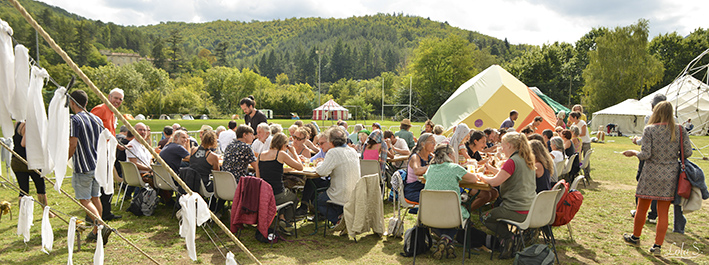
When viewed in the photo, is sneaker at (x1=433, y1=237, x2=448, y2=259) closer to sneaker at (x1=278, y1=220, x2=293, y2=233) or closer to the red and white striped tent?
sneaker at (x1=278, y1=220, x2=293, y2=233)

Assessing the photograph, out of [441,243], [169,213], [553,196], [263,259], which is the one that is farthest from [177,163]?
[553,196]

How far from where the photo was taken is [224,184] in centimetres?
572

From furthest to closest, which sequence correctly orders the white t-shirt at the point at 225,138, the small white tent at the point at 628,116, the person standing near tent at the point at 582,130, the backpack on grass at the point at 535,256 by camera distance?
the small white tent at the point at 628,116
the person standing near tent at the point at 582,130
the white t-shirt at the point at 225,138
the backpack on grass at the point at 535,256

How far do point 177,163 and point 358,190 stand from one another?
3.25 metres

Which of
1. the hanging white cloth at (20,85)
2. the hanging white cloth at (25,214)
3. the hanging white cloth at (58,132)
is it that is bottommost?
the hanging white cloth at (25,214)

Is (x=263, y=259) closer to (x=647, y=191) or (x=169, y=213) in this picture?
(x=169, y=213)

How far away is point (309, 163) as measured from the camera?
684cm

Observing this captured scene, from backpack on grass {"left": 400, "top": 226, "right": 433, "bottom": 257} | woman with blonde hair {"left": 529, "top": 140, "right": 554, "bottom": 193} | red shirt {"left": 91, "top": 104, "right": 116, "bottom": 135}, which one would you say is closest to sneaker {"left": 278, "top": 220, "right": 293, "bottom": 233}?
backpack on grass {"left": 400, "top": 226, "right": 433, "bottom": 257}

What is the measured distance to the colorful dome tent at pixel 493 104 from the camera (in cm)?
1725

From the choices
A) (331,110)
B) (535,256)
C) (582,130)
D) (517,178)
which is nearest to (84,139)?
(517,178)

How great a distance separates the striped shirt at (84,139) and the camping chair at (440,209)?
367 centimetres

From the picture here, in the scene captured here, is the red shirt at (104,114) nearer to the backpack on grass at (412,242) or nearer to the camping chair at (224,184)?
the camping chair at (224,184)

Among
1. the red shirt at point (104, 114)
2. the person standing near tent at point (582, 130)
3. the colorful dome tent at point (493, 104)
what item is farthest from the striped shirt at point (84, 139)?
the colorful dome tent at point (493, 104)

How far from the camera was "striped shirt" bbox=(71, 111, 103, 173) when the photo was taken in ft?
14.4
